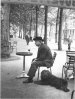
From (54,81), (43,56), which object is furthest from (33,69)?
(54,81)

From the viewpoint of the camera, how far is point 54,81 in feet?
24.3

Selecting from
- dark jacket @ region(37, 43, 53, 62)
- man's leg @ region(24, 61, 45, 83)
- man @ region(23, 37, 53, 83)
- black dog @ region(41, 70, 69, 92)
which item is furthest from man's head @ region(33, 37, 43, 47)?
black dog @ region(41, 70, 69, 92)

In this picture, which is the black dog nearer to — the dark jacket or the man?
the man

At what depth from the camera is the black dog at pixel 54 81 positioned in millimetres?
7030

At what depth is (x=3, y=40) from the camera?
14.5 m

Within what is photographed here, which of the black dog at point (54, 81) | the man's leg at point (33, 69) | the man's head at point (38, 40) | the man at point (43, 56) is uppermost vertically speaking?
the man's head at point (38, 40)

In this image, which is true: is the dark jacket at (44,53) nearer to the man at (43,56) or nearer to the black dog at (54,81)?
the man at (43,56)

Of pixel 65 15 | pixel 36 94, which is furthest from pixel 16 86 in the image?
pixel 65 15

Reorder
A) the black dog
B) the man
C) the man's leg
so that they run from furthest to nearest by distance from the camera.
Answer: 1. the man
2. the man's leg
3. the black dog

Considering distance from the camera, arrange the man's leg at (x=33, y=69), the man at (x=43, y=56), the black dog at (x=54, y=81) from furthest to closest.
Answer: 1. the man at (x=43, y=56)
2. the man's leg at (x=33, y=69)
3. the black dog at (x=54, y=81)

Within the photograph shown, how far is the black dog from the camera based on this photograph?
23.1ft

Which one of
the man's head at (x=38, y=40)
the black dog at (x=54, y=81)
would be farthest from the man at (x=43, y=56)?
the black dog at (x=54, y=81)

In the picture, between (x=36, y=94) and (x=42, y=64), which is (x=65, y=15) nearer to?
(x=42, y=64)

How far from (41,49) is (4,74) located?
195cm
